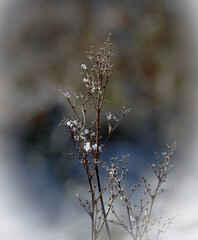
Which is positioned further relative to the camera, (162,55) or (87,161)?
(162,55)

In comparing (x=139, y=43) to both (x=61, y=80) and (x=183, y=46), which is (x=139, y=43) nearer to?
(x=183, y=46)

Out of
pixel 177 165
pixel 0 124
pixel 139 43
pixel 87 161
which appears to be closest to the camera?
pixel 87 161

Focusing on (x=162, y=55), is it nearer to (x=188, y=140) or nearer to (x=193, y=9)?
(x=193, y=9)

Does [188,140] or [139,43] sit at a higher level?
[139,43]

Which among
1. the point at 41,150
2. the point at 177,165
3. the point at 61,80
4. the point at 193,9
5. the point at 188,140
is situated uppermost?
the point at 193,9

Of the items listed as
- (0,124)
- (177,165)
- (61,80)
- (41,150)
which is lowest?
(177,165)

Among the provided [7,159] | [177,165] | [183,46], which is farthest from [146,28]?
[7,159]

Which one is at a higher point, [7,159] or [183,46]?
[183,46]

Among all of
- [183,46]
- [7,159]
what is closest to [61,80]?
[7,159]

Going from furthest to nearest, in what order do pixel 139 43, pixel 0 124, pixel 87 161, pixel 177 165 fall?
pixel 139 43
pixel 0 124
pixel 177 165
pixel 87 161
